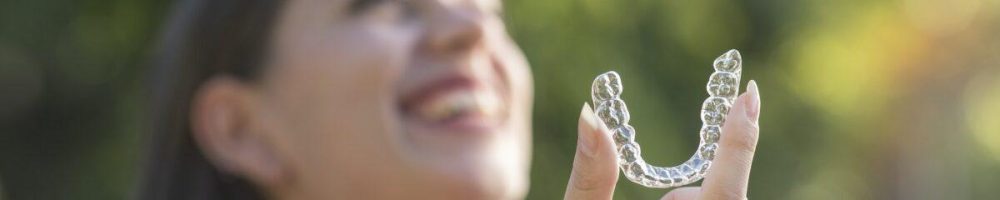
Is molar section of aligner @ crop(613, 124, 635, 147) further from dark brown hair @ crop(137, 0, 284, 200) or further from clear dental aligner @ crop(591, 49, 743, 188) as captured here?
dark brown hair @ crop(137, 0, 284, 200)

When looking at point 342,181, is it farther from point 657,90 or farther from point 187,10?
point 657,90

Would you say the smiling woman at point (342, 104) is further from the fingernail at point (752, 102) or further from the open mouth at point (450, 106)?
the fingernail at point (752, 102)

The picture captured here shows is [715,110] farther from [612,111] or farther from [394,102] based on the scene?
[394,102]

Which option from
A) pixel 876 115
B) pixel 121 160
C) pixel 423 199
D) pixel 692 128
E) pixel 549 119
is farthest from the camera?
pixel 876 115

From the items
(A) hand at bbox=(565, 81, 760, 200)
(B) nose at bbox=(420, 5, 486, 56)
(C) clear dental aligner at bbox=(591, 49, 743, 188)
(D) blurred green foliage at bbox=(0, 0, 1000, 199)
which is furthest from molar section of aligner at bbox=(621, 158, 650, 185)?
(D) blurred green foliage at bbox=(0, 0, 1000, 199)

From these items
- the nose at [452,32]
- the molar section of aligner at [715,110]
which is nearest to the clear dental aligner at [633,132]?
the molar section of aligner at [715,110]

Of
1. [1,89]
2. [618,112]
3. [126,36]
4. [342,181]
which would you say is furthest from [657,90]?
[342,181]

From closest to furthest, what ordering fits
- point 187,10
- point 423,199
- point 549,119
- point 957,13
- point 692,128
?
1. point 423,199
2. point 187,10
3. point 549,119
4. point 692,128
5. point 957,13
